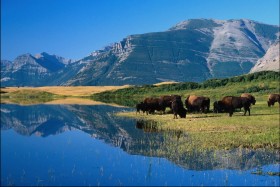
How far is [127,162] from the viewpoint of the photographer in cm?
2764

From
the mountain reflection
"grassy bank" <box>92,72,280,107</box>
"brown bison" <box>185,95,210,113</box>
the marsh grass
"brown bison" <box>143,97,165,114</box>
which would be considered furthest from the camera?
"grassy bank" <box>92,72,280,107</box>

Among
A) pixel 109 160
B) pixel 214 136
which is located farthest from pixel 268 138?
pixel 109 160

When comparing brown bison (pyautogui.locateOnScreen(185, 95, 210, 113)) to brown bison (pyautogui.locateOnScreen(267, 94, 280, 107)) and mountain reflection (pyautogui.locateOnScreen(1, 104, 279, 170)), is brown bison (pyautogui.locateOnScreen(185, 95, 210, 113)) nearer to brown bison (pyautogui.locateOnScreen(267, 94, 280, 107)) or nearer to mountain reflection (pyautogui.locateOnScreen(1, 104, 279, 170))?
mountain reflection (pyautogui.locateOnScreen(1, 104, 279, 170))

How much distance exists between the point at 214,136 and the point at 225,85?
10211cm

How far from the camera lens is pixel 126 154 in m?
30.7

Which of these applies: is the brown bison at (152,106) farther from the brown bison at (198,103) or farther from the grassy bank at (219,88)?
the grassy bank at (219,88)

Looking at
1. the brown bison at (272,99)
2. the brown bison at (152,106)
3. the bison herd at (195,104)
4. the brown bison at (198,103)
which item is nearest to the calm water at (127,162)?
the bison herd at (195,104)

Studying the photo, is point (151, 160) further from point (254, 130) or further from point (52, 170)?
point (254, 130)

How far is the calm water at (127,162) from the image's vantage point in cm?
2253

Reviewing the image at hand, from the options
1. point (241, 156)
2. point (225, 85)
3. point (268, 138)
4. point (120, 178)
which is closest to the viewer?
point (120, 178)

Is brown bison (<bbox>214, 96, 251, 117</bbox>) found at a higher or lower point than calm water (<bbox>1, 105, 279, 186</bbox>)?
higher

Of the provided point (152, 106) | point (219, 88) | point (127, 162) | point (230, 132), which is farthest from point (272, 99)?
point (219, 88)

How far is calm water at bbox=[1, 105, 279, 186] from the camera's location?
2253 cm

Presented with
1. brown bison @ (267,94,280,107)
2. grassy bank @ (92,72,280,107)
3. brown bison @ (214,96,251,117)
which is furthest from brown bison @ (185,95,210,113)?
grassy bank @ (92,72,280,107)
